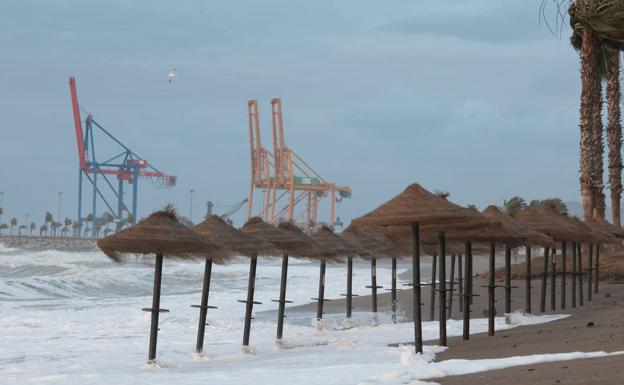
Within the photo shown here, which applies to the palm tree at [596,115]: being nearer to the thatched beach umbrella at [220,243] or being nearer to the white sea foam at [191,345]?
the white sea foam at [191,345]

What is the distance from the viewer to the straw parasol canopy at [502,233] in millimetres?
13095

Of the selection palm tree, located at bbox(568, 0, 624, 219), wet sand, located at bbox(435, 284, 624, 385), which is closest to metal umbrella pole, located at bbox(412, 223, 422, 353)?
wet sand, located at bbox(435, 284, 624, 385)

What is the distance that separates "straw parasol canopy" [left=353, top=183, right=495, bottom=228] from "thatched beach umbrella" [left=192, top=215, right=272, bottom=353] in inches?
76.8

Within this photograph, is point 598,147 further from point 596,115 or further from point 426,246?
point 426,246

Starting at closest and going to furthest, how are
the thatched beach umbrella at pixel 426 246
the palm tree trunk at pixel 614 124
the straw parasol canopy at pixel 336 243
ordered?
the thatched beach umbrella at pixel 426 246 → the straw parasol canopy at pixel 336 243 → the palm tree trunk at pixel 614 124

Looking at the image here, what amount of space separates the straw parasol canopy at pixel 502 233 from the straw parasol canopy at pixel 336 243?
122 inches

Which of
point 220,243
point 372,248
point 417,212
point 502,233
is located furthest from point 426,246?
point 417,212

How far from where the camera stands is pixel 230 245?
13.0 metres

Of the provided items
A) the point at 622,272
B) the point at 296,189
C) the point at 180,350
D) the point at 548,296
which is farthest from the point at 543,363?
the point at 296,189

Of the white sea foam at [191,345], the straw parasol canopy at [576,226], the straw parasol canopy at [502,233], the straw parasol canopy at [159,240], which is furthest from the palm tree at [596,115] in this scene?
the straw parasol canopy at [159,240]

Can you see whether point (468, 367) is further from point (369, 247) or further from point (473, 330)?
point (369, 247)

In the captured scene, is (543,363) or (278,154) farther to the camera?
(278,154)

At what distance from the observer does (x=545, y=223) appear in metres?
16.9

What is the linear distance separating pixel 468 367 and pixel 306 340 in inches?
257
